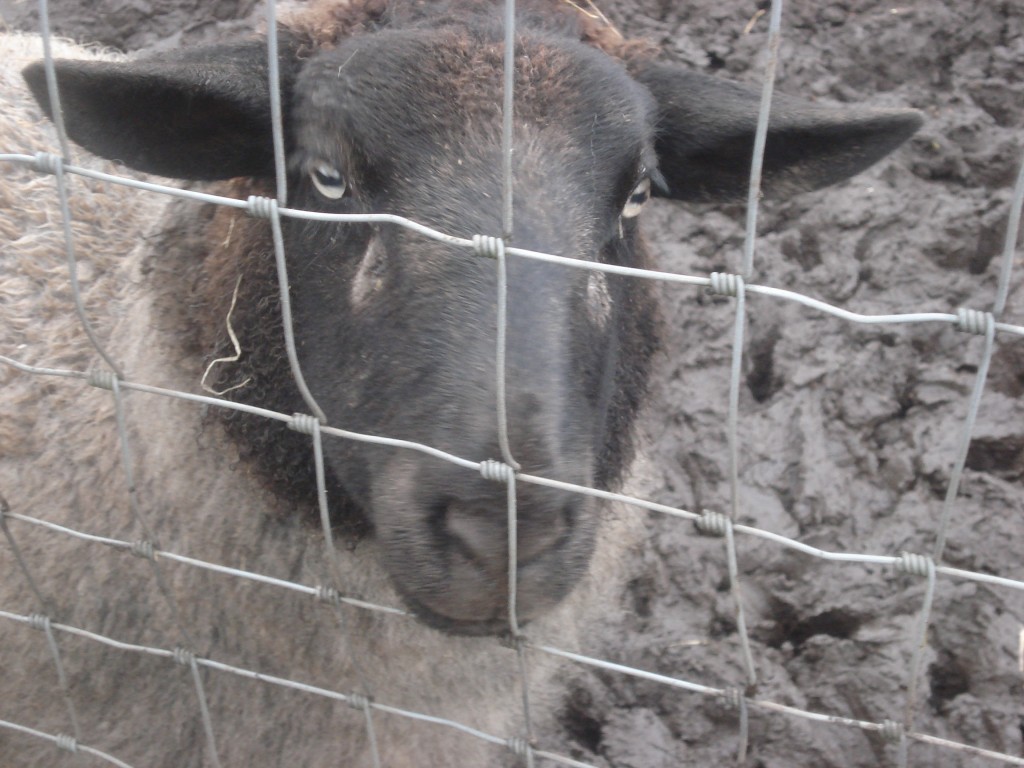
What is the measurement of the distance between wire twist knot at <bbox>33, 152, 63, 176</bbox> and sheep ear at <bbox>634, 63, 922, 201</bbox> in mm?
1518

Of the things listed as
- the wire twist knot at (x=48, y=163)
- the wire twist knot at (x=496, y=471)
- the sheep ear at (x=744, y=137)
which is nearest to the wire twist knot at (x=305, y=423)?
the wire twist knot at (x=496, y=471)

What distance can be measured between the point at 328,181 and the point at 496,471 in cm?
92

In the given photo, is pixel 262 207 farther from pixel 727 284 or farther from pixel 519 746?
pixel 519 746

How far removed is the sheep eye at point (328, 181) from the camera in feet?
7.65

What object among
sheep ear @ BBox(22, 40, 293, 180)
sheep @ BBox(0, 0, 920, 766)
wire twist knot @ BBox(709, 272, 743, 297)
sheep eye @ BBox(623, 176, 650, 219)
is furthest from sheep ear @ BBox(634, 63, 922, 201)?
wire twist knot @ BBox(709, 272, 743, 297)

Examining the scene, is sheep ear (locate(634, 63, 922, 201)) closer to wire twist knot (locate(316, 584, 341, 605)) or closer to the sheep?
the sheep

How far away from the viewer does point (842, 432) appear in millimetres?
4262

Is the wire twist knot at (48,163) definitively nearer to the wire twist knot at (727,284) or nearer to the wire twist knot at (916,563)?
the wire twist knot at (727,284)

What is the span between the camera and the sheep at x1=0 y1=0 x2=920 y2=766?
209 centimetres

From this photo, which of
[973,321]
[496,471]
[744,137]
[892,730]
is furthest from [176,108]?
[892,730]

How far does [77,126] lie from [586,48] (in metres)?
1.20

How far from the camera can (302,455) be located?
8.83ft

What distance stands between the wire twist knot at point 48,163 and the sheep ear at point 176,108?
367mm

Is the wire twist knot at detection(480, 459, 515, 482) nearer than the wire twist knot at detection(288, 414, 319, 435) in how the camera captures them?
Yes
